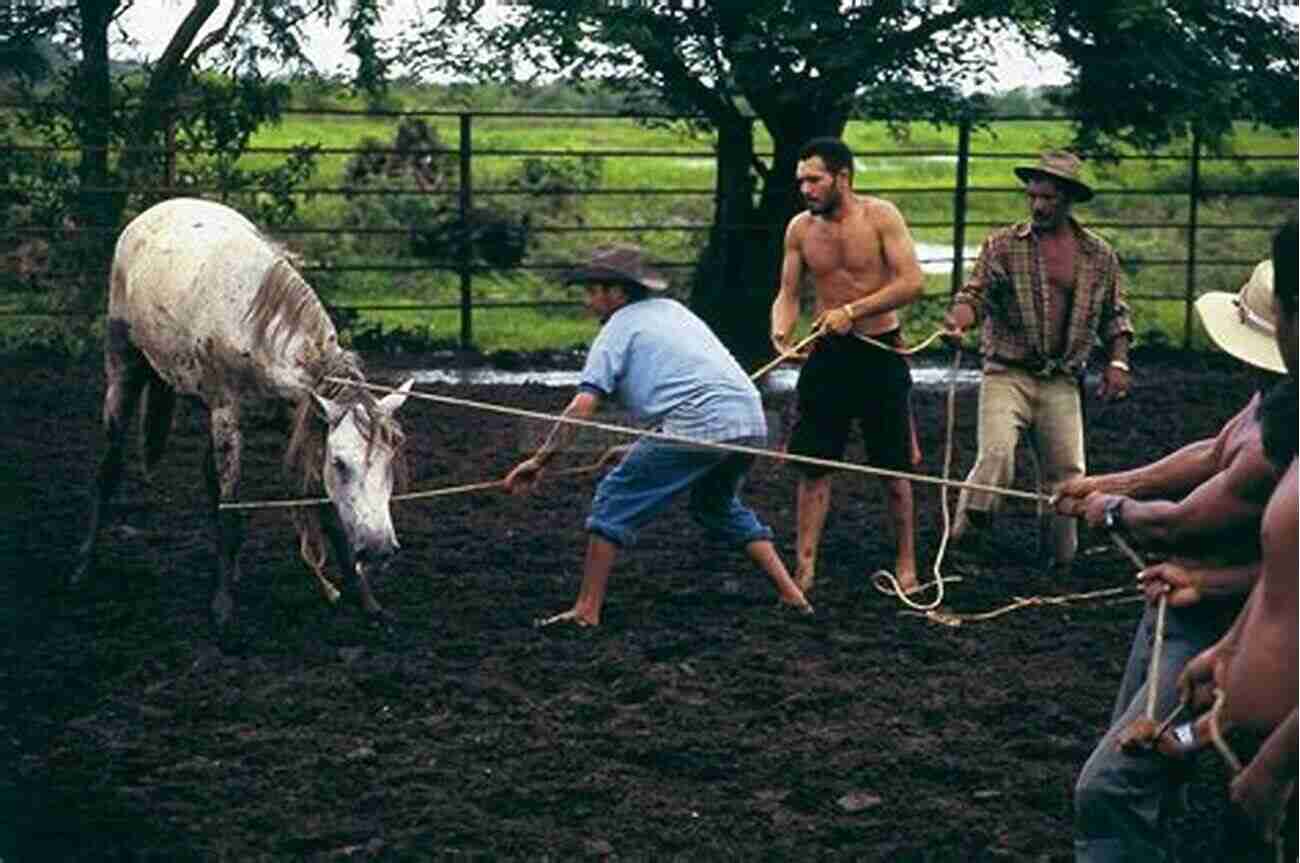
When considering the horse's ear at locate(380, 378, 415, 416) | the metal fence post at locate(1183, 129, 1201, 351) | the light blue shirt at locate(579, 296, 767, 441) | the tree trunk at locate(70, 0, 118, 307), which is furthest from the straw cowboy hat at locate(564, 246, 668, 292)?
the metal fence post at locate(1183, 129, 1201, 351)

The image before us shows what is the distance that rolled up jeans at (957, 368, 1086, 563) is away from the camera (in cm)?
923

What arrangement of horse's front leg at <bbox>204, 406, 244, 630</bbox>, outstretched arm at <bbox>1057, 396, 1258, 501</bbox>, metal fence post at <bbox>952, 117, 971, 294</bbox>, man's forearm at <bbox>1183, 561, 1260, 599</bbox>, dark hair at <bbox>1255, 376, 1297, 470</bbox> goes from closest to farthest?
dark hair at <bbox>1255, 376, 1297, 470</bbox> → man's forearm at <bbox>1183, 561, 1260, 599</bbox> → outstretched arm at <bbox>1057, 396, 1258, 501</bbox> → horse's front leg at <bbox>204, 406, 244, 630</bbox> → metal fence post at <bbox>952, 117, 971, 294</bbox>

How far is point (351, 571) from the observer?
870 cm

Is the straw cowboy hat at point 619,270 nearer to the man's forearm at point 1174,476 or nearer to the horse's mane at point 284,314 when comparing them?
the horse's mane at point 284,314

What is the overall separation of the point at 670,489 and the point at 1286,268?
4232 mm

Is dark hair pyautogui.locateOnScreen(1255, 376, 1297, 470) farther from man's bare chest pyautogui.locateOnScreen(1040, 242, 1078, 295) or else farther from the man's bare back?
man's bare chest pyautogui.locateOnScreen(1040, 242, 1078, 295)

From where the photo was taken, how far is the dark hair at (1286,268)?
4.04 metres

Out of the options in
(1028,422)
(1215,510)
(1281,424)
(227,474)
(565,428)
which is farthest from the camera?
(1028,422)

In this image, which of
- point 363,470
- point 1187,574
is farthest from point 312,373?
point 1187,574

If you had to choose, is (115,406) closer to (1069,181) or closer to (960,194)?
(1069,181)

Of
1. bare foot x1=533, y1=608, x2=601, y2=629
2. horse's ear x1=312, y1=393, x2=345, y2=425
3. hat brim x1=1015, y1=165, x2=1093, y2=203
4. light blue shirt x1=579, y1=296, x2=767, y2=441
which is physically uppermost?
hat brim x1=1015, y1=165, x2=1093, y2=203

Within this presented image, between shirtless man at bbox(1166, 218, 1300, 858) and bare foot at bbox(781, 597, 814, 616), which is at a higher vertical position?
shirtless man at bbox(1166, 218, 1300, 858)

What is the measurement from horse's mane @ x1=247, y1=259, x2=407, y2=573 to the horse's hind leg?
1074 millimetres

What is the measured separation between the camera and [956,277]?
1678 centimetres
